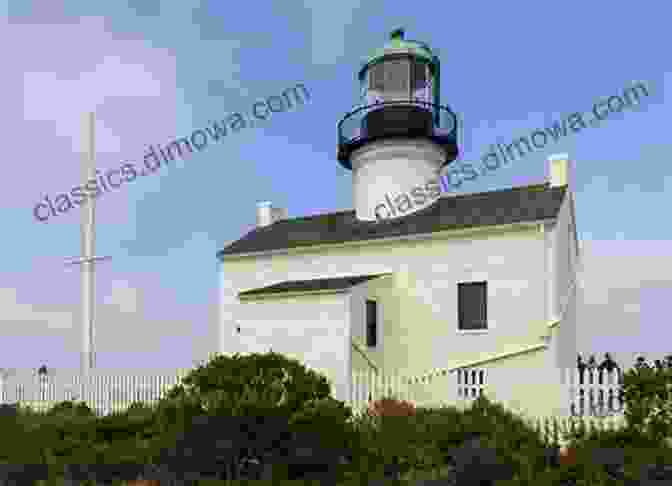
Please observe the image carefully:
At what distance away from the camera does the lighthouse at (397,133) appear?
22.7m

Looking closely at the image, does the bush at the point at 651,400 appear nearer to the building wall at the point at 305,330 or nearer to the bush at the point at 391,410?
the bush at the point at 391,410

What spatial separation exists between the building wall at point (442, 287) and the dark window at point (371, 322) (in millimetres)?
293

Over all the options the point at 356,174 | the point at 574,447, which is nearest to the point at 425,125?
the point at 356,174

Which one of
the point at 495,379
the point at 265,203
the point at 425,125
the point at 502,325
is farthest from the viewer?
the point at 265,203

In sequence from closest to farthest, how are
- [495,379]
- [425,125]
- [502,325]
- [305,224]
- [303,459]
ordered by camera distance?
[303,459] → [495,379] → [502,325] → [425,125] → [305,224]

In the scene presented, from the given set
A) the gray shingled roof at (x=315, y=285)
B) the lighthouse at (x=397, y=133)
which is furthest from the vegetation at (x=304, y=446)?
the lighthouse at (x=397, y=133)

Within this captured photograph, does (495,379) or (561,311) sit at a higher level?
(561,311)

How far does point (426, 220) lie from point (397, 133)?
3.09 meters

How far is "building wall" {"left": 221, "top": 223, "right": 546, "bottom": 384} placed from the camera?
1905 centimetres

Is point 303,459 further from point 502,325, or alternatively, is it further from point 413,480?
point 502,325

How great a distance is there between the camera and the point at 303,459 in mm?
9383

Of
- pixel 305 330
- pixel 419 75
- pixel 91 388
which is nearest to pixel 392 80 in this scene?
pixel 419 75

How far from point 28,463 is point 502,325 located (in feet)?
43.2

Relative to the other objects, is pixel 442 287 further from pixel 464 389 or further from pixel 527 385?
pixel 527 385
